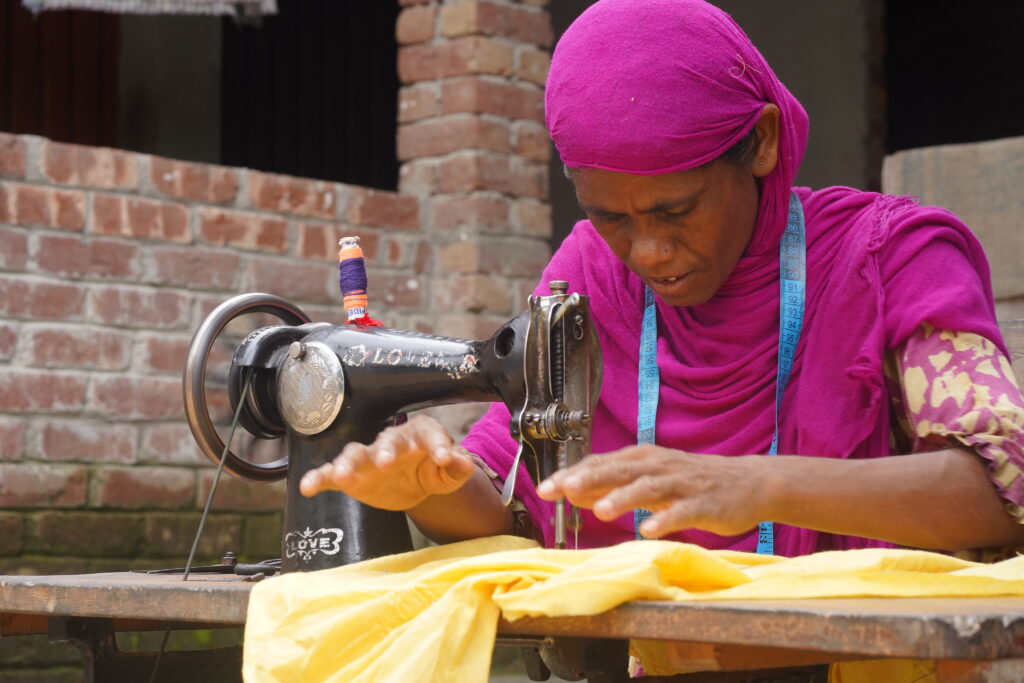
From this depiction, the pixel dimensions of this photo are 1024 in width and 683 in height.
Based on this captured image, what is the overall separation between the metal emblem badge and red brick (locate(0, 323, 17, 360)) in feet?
6.40

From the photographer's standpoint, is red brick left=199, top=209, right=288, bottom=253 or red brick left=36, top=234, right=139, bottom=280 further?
red brick left=199, top=209, right=288, bottom=253

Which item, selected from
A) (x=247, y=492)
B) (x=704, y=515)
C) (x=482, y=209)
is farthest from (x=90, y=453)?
(x=704, y=515)

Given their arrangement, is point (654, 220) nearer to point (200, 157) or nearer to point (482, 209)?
point (482, 209)

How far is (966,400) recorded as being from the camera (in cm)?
185

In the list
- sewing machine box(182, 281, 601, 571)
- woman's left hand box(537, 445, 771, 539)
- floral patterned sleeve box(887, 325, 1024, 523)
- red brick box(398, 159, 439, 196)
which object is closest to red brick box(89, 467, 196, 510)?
red brick box(398, 159, 439, 196)

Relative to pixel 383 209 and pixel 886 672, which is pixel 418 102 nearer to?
pixel 383 209

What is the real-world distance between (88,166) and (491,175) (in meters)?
1.17

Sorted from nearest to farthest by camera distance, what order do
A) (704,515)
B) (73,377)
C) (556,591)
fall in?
1. (556,591)
2. (704,515)
3. (73,377)

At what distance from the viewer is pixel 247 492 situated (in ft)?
13.9

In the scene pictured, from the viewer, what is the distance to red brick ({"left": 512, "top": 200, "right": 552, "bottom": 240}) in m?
4.51

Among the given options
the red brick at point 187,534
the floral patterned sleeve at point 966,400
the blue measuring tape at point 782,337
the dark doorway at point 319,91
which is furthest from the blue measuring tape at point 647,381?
the dark doorway at point 319,91

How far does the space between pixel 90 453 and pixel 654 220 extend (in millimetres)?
2348

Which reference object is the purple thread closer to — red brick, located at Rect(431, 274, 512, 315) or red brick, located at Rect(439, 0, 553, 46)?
red brick, located at Rect(431, 274, 512, 315)

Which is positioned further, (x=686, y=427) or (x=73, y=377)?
(x=73, y=377)
